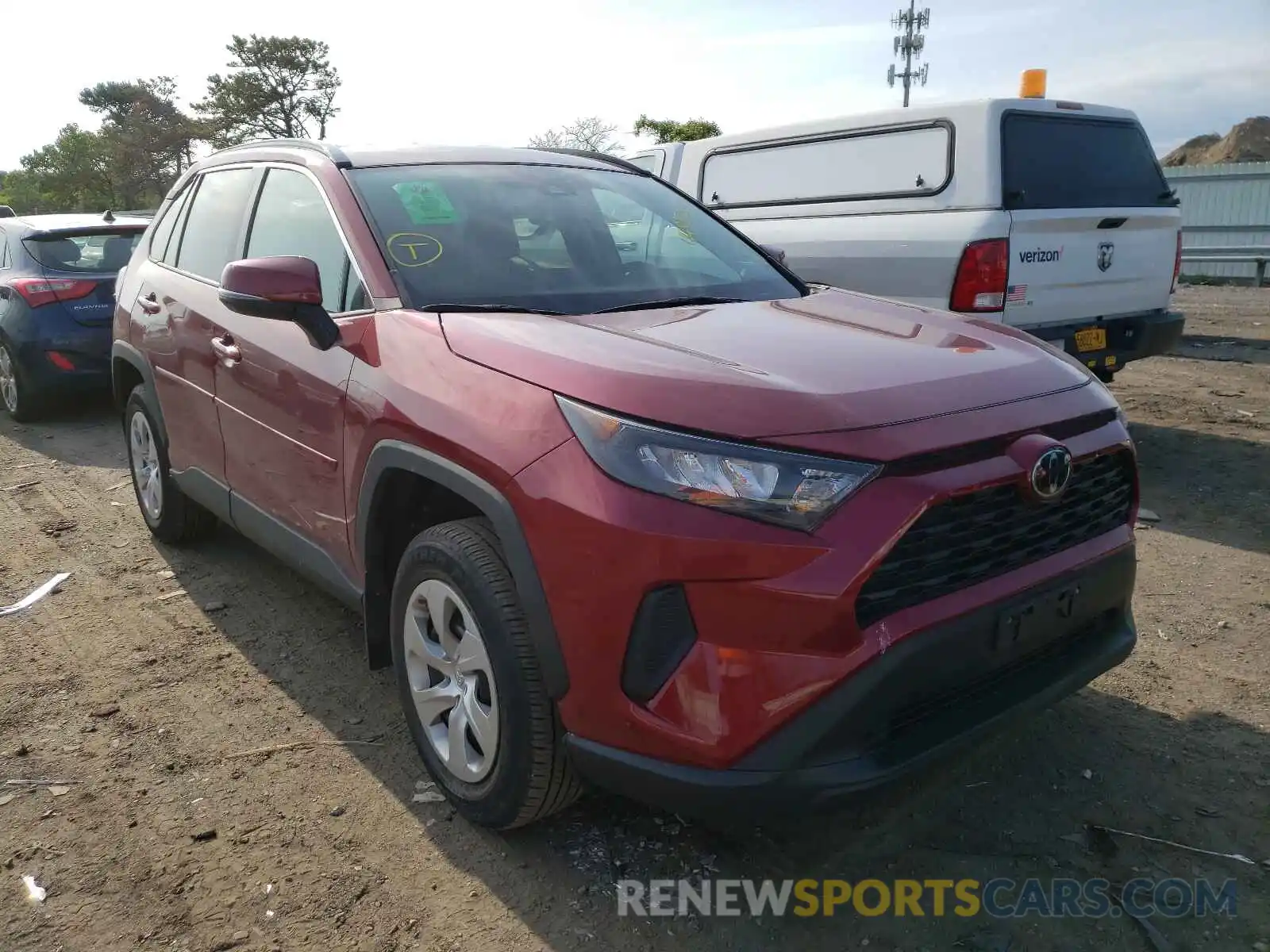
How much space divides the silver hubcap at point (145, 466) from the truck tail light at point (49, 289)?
3.31 metres

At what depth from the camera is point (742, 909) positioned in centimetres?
231

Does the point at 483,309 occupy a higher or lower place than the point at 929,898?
higher

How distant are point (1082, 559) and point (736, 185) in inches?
232

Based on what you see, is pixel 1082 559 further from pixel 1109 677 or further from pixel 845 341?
pixel 1109 677

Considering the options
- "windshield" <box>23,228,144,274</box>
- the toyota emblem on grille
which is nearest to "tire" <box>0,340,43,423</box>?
"windshield" <box>23,228,144,274</box>

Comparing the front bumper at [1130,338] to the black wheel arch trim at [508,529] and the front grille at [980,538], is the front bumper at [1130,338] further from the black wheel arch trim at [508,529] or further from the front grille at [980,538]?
the black wheel arch trim at [508,529]

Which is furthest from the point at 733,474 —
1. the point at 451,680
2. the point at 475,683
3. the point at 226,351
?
the point at 226,351

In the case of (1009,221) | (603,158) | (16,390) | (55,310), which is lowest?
(16,390)

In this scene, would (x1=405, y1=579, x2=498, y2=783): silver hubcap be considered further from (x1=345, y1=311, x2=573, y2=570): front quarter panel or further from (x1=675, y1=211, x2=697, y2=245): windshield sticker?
(x1=675, y1=211, x2=697, y2=245): windshield sticker

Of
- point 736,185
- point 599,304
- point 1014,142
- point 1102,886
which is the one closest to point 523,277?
point 599,304

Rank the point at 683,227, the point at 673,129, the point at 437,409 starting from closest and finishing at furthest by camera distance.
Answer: the point at 437,409 < the point at 683,227 < the point at 673,129

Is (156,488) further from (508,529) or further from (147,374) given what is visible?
(508,529)

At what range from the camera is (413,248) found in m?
A: 2.89

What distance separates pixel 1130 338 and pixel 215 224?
5200 millimetres
